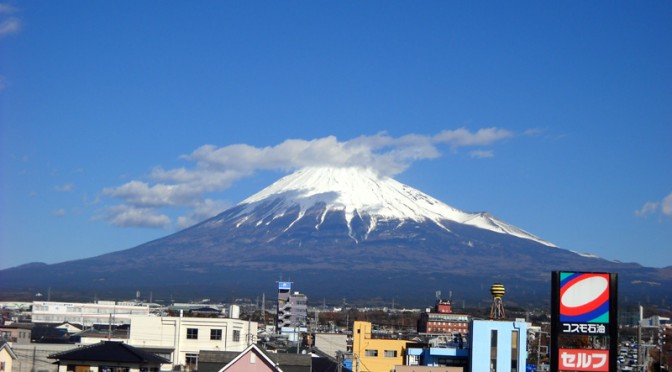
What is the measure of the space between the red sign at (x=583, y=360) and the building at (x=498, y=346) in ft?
47.9

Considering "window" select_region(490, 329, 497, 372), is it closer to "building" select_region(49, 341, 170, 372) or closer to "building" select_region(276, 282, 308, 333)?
"building" select_region(49, 341, 170, 372)

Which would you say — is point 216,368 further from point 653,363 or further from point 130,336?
point 653,363

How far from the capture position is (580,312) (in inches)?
1308

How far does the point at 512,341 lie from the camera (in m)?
48.3

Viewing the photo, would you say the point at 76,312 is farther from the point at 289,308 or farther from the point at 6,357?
the point at 6,357

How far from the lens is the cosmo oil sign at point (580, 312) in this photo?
33.1m

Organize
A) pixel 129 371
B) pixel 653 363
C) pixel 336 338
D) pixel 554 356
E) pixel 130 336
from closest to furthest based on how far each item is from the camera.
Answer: pixel 554 356
pixel 129 371
pixel 130 336
pixel 653 363
pixel 336 338

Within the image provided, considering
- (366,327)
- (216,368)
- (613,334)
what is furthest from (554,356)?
(366,327)

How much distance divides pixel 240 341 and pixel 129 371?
19.7 m

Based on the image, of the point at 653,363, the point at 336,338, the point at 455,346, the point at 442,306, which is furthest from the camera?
the point at 442,306

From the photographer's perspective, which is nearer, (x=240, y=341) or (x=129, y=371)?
(x=129, y=371)

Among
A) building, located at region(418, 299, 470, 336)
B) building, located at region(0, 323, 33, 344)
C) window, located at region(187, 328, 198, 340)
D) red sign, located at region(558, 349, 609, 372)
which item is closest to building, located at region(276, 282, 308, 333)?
building, located at region(418, 299, 470, 336)

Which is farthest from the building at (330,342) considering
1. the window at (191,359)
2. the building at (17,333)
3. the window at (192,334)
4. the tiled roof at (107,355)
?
the tiled roof at (107,355)

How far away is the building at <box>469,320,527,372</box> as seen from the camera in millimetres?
48250
